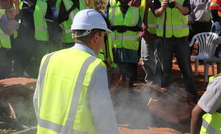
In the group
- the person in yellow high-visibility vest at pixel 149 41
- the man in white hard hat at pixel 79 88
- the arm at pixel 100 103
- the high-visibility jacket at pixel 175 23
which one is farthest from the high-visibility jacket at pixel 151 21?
the arm at pixel 100 103

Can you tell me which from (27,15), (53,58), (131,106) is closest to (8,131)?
(131,106)

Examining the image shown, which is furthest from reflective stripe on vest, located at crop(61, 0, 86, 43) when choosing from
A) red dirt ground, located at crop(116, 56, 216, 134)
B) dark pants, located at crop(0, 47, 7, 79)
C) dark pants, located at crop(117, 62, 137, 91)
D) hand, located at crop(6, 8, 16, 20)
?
red dirt ground, located at crop(116, 56, 216, 134)

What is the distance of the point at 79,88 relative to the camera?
239cm

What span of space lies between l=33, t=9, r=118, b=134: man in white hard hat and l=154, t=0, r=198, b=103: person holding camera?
3698 millimetres

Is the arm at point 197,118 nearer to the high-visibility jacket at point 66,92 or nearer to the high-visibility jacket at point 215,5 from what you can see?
the high-visibility jacket at point 66,92

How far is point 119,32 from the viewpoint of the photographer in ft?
21.0

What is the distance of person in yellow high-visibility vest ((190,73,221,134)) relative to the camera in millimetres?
3031

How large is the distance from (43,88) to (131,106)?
11.2ft

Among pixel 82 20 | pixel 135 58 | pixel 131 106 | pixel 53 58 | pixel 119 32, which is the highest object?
pixel 82 20

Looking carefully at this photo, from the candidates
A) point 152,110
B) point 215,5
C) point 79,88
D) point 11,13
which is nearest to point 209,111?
point 79,88

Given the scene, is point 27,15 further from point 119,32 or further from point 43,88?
point 43,88

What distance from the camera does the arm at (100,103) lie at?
235 centimetres

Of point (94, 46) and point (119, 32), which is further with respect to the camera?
point (119, 32)

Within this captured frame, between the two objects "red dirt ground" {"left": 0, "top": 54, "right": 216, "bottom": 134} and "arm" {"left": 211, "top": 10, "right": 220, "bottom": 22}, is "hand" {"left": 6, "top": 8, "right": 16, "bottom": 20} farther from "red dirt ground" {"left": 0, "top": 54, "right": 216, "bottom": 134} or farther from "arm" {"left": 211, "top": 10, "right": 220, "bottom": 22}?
"arm" {"left": 211, "top": 10, "right": 220, "bottom": 22}
